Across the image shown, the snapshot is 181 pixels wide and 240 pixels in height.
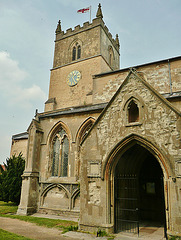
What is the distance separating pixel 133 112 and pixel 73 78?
1602 cm

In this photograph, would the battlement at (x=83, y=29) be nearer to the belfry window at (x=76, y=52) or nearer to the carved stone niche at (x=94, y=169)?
the belfry window at (x=76, y=52)

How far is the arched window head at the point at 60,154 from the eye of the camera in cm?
1352

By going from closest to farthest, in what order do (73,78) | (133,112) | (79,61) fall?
(133,112) < (73,78) < (79,61)

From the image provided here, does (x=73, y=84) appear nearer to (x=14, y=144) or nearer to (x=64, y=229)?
(x=14, y=144)

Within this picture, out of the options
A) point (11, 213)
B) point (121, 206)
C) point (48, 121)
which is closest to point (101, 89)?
point (48, 121)

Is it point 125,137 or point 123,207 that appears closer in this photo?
point 125,137

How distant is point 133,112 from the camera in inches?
350

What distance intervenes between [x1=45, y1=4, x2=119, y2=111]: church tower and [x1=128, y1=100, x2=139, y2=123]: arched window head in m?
12.3

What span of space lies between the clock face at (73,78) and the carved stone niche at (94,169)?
15951mm

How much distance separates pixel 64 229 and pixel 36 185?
16.8 ft

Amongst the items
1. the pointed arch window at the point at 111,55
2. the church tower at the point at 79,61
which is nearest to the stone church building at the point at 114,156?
the church tower at the point at 79,61

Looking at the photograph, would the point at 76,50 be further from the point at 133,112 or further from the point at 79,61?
the point at 133,112

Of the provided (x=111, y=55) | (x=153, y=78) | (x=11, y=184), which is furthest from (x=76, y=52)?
(x=11, y=184)

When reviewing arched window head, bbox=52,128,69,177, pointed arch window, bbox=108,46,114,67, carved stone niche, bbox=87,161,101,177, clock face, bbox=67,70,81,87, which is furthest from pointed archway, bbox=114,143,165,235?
pointed arch window, bbox=108,46,114,67
